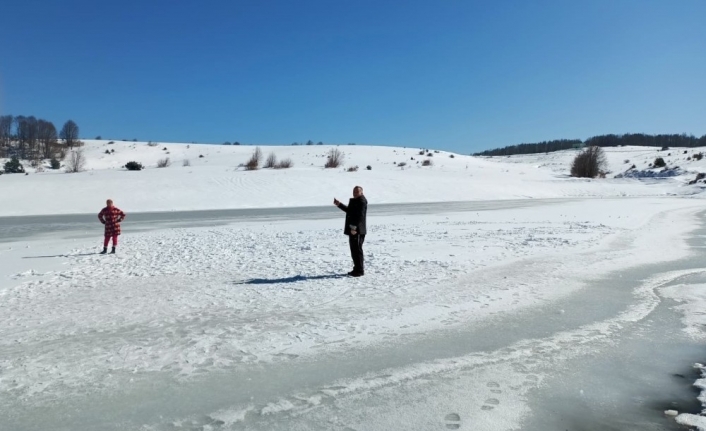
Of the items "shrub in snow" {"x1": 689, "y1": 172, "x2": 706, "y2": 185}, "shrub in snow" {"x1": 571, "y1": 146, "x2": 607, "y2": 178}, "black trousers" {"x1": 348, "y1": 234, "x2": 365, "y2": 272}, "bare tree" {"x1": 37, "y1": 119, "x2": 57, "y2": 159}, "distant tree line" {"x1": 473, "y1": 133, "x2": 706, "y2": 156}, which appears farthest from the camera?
"distant tree line" {"x1": 473, "y1": 133, "x2": 706, "y2": 156}

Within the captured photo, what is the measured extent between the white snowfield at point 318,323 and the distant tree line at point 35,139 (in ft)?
176

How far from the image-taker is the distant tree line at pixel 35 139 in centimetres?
5922

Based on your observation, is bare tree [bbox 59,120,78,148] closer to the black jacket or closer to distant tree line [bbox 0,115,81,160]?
distant tree line [bbox 0,115,81,160]

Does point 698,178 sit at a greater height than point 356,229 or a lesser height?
greater

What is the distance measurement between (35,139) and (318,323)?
7461 cm

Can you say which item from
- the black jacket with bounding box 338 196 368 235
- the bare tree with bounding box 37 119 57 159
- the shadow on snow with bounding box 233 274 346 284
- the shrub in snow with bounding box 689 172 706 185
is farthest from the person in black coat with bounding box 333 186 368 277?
the bare tree with bounding box 37 119 57 159

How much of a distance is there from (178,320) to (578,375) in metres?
4.89

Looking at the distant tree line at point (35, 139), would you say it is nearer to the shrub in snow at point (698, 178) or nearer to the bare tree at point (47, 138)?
the bare tree at point (47, 138)

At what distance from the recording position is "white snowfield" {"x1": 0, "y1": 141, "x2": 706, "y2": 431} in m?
3.98

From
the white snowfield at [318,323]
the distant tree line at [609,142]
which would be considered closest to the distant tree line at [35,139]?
the white snowfield at [318,323]

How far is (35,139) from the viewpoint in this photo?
6538cm

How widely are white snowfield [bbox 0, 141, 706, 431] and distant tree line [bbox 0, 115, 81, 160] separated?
176ft

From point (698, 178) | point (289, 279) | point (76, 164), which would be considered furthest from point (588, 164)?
point (289, 279)

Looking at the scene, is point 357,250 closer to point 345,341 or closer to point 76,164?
point 345,341
